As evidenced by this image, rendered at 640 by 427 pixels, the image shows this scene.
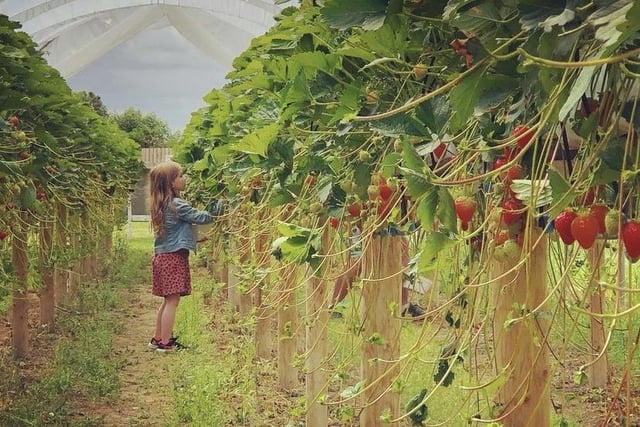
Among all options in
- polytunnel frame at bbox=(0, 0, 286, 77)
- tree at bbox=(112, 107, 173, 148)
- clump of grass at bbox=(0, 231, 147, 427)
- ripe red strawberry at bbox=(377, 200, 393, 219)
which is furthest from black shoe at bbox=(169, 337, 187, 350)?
tree at bbox=(112, 107, 173, 148)

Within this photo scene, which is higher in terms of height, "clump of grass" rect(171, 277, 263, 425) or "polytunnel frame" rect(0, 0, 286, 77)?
"polytunnel frame" rect(0, 0, 286, 77)

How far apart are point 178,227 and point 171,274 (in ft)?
0.98

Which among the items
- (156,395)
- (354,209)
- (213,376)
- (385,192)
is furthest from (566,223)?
(156,395)

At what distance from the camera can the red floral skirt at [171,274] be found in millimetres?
5281

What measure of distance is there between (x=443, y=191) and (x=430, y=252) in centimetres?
14

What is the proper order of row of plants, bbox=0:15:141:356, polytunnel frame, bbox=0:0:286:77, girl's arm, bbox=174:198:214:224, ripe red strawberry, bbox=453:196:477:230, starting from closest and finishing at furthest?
ripe red strawberry, bbox=453:196:477:230
row of plants, bbox=0:15:141:356
girl's arm, bbox=174:198:214:224
polytunnel frame, bbox=0:0:286:77

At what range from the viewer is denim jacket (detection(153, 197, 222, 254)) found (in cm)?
514

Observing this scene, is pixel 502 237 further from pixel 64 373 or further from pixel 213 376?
pixel 64 373

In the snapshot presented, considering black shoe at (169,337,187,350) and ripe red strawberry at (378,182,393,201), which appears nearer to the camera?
ripe red strawberry at (378,182,393,201)

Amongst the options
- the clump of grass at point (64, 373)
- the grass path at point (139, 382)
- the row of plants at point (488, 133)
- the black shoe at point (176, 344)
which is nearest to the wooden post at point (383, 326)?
the row of plants at point (488, 133)

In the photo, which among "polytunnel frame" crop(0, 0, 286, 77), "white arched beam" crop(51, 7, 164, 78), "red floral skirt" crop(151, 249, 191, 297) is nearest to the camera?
"red floral skirt" crop(151, 249, 191, 297)

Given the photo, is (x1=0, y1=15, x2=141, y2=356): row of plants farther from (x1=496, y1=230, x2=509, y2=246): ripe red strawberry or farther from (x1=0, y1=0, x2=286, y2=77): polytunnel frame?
(x1=0, y1=0, x2=286, y2=77): polytunnel frame

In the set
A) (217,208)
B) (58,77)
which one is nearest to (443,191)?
(58,77)

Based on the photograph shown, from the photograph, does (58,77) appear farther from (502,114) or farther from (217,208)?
(502,114)
